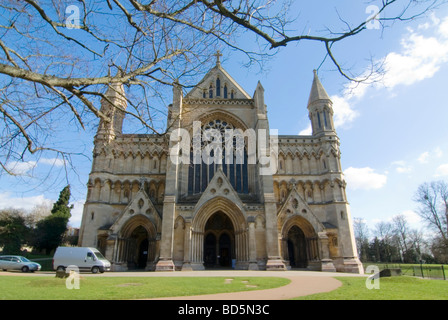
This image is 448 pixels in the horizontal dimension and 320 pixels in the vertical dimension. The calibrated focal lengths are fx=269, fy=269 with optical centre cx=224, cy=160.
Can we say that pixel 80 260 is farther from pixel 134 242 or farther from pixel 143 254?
pixel 143 254

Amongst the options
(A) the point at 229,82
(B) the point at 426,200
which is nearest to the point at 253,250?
(A) the point at 229,82

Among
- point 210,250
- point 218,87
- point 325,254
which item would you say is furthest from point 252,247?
point 218,87

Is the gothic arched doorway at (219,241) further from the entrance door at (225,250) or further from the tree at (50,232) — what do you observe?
the tree at (50,232)

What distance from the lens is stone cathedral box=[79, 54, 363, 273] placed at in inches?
835

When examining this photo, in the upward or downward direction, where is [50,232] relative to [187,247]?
upward

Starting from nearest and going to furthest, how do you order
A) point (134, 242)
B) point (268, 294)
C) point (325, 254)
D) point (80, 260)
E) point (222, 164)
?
point (268, 294) → point (80, 260) → point (325, 254) → point (134, 242) → point (222, 164)

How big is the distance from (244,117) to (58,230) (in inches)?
1327

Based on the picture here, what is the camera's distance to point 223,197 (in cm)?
2188

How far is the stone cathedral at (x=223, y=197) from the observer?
69.6ft

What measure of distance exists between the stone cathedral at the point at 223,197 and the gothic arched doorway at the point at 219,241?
0.09 m

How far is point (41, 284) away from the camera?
378 inches

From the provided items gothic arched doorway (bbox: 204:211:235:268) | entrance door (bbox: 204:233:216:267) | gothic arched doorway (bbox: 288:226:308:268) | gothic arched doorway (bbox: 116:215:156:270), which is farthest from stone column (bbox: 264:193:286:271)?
gothic arched doorway (bbox: 116:215:156:270)

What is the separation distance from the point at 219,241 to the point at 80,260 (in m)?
11.3
